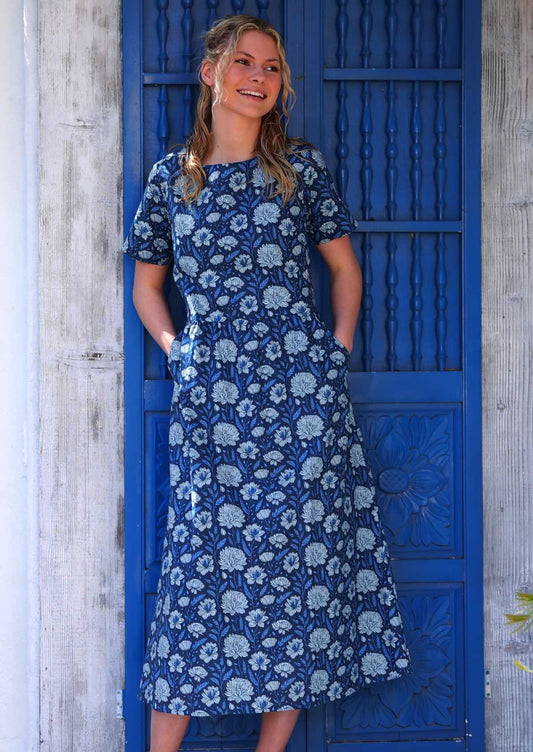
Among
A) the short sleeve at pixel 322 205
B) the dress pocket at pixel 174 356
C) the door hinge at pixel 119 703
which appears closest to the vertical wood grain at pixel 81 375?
the door hinge at pixel 119 703

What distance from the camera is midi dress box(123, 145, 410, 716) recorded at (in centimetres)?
246

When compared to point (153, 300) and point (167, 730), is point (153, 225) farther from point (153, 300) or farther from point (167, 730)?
point (167, 730)

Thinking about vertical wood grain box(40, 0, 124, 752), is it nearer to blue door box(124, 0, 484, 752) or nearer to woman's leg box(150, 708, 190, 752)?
blue door box(124, 0, 484, 752)

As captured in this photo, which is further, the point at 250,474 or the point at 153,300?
the point at 153,300

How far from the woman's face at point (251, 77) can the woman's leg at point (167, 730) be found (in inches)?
64.9

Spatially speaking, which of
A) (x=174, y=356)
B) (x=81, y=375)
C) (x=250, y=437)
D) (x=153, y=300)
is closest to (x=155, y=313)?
(x=153, y=300)

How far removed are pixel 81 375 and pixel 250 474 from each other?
0.64 m

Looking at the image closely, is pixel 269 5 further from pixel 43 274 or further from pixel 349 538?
pixel 349 538

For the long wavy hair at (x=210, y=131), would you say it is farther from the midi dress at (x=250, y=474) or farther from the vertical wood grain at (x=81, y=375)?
the vertical wood grain at (x=81, y=375)

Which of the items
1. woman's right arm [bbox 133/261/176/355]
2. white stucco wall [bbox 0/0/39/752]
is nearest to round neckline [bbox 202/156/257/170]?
woman's right arm [bbox 133/261/176/355]

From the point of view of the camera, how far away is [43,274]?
276cm

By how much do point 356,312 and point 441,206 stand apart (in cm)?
44

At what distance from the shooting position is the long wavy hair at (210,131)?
98.4 inches

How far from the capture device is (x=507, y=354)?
284 centimetres
